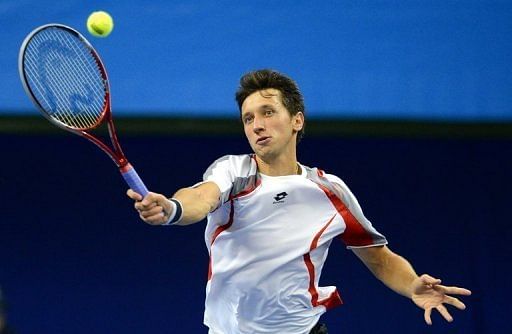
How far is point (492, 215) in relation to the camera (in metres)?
4.66

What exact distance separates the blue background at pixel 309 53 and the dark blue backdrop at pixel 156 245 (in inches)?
25.6

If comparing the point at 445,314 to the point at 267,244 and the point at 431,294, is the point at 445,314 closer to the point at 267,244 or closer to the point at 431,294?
the point at 431,294

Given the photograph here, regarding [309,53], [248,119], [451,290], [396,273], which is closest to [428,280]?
[451,290]

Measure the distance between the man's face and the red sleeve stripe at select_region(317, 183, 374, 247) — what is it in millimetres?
195

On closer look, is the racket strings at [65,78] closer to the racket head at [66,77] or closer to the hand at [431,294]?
the racket head at [66,77]

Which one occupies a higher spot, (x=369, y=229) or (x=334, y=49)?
(x=334, y=49)

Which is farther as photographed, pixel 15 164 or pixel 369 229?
pixel 15 164

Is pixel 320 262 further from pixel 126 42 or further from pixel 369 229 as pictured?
pixel 126 42

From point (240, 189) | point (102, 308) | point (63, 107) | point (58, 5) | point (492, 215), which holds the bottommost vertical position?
point (102, 308)

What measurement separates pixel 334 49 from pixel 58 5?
1153 mm

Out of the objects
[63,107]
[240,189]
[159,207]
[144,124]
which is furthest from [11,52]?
[159,207]

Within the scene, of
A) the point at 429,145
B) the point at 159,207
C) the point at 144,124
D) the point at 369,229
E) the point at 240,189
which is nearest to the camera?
the point at 159,207

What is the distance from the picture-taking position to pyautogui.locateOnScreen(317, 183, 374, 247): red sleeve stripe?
328 centimetres

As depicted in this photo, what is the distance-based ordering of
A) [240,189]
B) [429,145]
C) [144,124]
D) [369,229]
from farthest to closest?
[429,145], [144,124], [369,229], [240,189]
